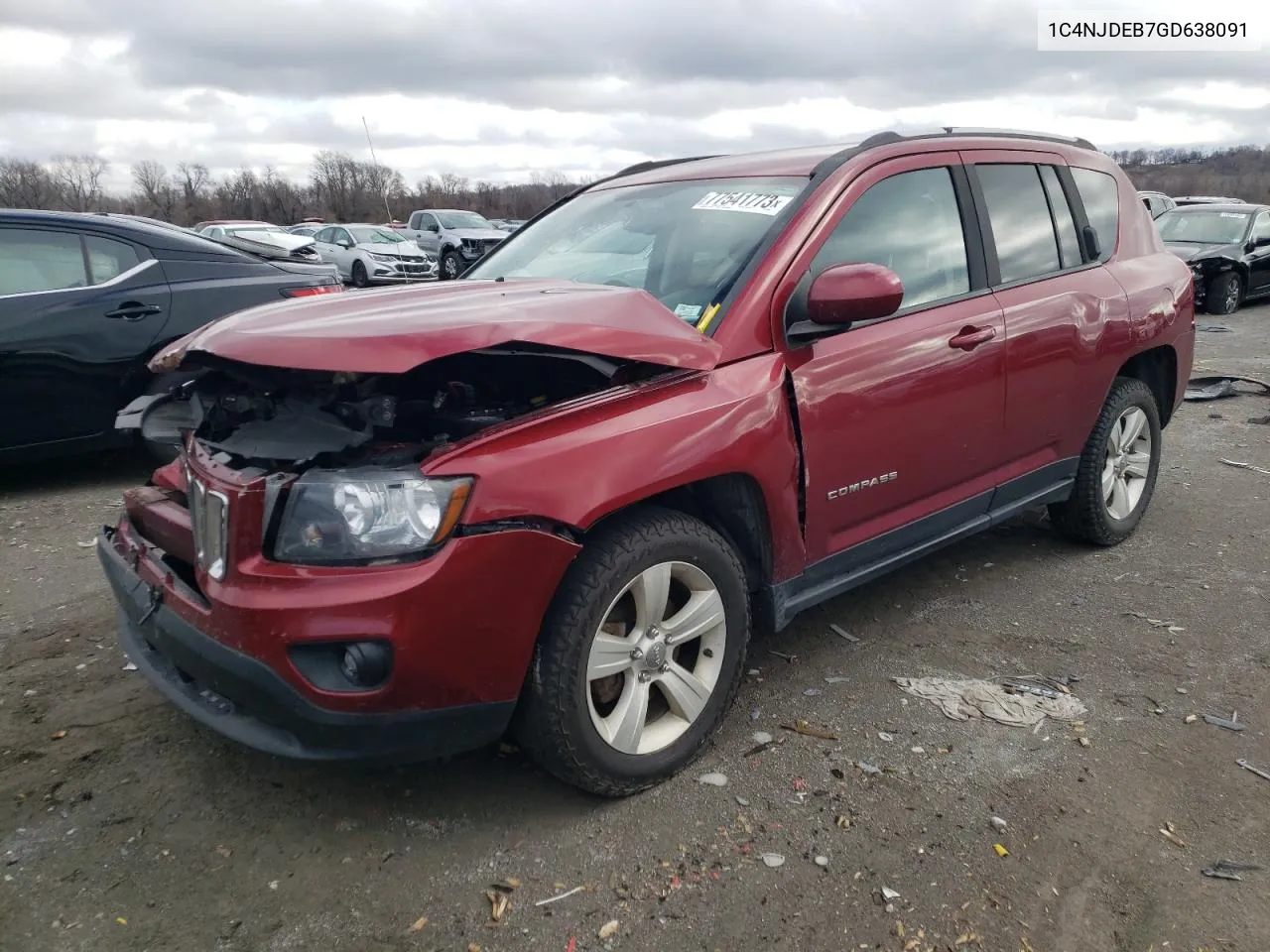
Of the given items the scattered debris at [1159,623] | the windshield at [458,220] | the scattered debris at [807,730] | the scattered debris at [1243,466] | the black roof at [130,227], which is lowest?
the scattered debris at [1243,466]

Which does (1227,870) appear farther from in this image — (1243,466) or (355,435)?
(1243,466)

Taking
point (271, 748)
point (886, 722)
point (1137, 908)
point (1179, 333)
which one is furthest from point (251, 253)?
point (1137, 908)

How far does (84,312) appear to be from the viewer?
5098 millimetres

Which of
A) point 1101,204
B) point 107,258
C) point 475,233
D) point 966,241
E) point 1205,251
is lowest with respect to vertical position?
point 1205,251

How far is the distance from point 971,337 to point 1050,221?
97 cm

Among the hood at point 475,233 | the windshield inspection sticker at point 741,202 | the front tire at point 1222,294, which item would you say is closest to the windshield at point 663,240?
the windshield inspection sticker at point 741,202

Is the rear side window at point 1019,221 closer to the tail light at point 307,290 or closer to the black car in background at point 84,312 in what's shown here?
the tail light at point 307,290

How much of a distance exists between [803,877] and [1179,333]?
11.4 feet

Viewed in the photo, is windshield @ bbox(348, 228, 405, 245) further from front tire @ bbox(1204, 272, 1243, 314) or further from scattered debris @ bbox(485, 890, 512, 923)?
scattered debris @ bbox(485, 890, 512, 923)

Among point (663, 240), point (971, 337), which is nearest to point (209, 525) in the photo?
point (663, 240)

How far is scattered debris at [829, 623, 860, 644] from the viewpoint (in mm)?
3500

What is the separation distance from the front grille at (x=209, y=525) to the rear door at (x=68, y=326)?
324 centimetres

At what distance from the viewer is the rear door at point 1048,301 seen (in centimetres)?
Result: 355

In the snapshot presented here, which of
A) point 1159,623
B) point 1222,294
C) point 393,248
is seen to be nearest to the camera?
point 1159,623
